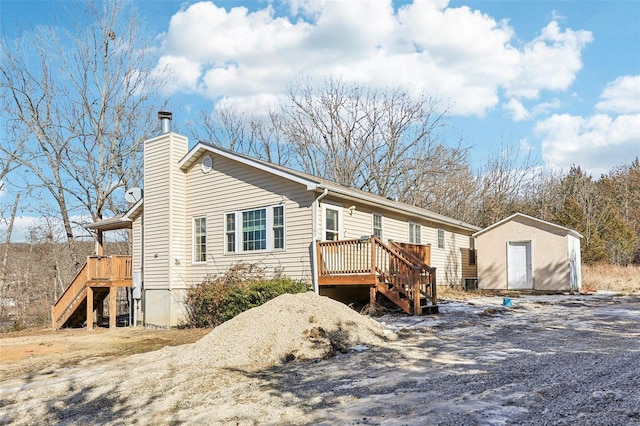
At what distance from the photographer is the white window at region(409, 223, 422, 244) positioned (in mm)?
17669

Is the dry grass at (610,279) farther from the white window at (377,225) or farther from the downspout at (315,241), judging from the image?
the downspout at (315,241)

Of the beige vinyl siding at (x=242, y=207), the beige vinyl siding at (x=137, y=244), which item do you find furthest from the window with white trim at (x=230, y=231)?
the beige vinyl siding at (x=137, y=244)

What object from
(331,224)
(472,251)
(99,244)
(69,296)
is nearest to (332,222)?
(331,224)

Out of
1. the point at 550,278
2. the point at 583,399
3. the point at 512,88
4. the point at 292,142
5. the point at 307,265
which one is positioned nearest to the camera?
the point at 583,399

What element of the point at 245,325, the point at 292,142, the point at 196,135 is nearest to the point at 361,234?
the point at 245,325

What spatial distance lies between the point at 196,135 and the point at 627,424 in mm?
33402

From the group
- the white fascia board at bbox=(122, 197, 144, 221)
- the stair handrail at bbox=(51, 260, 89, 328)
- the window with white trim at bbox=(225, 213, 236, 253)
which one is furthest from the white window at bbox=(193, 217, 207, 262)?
the stair handrail at bbox=(51, 260, 89, 328)

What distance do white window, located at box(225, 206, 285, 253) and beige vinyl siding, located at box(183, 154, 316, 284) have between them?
12cm

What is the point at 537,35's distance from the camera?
15.4 m

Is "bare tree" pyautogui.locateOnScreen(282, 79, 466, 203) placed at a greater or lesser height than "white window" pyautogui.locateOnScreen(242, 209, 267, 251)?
greater

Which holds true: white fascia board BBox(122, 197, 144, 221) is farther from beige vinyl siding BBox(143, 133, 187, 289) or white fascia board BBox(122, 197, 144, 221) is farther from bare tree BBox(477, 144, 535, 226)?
bare tree BBox(477, 144, 535, 226)

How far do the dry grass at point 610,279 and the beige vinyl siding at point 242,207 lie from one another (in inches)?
521

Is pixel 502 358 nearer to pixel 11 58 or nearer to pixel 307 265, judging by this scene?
pixel 307 265

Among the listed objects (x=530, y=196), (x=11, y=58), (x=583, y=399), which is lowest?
(x=583, y=399)
